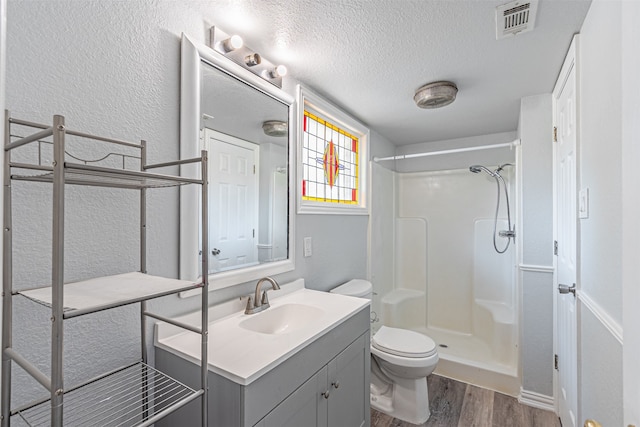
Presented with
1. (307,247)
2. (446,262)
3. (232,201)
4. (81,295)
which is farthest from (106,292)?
(446,262)

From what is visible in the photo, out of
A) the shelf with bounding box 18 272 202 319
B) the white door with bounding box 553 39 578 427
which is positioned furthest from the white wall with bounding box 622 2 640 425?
the white door with bounding box 553 39 578 427

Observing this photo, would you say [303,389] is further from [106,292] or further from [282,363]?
[106,292]

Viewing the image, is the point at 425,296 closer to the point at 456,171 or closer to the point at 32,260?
the point at 456,171

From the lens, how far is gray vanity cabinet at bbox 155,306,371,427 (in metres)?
0.94

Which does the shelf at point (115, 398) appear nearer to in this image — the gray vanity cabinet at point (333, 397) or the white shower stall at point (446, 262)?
the gray vanity cabinet at point (333, 397)

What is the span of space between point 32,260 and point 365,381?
4.96ft

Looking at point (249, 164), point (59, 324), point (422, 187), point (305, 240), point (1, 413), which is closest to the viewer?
point (59, 324)

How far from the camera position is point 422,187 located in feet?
11.2

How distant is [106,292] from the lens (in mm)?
807

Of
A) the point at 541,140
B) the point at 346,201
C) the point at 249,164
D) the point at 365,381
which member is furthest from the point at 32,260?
the point at 541,140

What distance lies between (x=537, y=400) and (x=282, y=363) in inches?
82.0

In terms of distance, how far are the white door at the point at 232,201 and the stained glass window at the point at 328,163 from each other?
506mm

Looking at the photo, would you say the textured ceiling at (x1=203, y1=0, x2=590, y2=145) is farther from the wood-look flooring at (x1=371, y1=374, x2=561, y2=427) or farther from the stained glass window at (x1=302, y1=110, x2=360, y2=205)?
the wood-look flooring at (x1=371, y1=374, x2=561, y2=427)

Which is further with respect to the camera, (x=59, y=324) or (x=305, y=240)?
(x=305, y=240)
